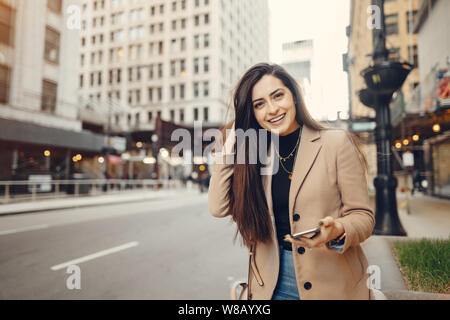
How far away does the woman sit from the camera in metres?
1.14

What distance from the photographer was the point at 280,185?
132 cm

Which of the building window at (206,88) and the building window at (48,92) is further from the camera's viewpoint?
the building window at (48,92)

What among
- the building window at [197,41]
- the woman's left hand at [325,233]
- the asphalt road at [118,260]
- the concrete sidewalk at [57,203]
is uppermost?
the building window at [197,41]

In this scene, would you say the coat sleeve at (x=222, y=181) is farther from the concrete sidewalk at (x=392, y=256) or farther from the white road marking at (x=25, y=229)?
the white road marking at (x=25, y=229)

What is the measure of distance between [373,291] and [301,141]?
0.78 metres

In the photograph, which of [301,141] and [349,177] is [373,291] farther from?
[301,141]

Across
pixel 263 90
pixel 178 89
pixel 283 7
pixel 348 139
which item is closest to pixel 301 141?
pixel 348 139

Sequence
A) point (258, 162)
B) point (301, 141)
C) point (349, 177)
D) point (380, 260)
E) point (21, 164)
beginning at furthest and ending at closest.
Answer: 1. point (21, 164)
2. point (380, 260)
3. point (258, 162)
4. point (301, 141)
5. point (349, 177)

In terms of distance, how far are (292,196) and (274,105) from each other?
0.46 meters

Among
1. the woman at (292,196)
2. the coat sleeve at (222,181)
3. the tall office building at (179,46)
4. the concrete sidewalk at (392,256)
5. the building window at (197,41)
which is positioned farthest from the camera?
the building window at (197,41)

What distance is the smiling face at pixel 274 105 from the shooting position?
1.26 m

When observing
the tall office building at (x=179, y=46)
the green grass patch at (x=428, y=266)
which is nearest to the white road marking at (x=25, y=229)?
the tall office building at (x=179, y=46)

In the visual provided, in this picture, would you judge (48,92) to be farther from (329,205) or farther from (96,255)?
(329,205)

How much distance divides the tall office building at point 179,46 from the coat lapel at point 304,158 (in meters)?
0.55
